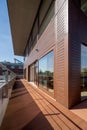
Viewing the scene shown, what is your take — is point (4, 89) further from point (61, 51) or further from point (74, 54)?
point (74, 54)

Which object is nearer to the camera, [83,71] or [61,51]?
[61,51]

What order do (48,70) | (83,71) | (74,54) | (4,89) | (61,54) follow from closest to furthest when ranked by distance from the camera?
(4,89) → (74,54) → (61,54) → (83,71) → (48,70)

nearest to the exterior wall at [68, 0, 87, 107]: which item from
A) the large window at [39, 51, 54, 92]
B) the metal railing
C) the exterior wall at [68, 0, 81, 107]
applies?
the exterior wall at [68, 0, 81, 107]

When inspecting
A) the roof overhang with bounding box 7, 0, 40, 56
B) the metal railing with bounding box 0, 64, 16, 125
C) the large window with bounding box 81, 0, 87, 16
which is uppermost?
the roof overhang with bounding box 7, 0, 40, 56

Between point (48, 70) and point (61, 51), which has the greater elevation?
point (61, 51)

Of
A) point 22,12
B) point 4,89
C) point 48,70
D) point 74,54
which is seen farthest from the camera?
point 22,12

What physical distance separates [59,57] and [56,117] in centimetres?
237

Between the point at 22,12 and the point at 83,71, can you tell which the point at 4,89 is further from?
the point at 22,12

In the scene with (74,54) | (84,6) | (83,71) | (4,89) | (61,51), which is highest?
(84,6)

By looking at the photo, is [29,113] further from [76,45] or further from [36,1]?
[36,1]

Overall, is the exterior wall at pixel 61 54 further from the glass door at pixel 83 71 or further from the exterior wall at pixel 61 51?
the glass door at pixel 83 71

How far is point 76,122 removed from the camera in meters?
3.13

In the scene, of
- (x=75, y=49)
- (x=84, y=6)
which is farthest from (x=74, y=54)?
(x=84, y=6)

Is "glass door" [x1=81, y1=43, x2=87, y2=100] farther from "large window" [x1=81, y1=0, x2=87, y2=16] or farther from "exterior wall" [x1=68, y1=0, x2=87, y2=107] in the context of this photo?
"large window" [x1=81, y1=0, x2=87, y2=16]
